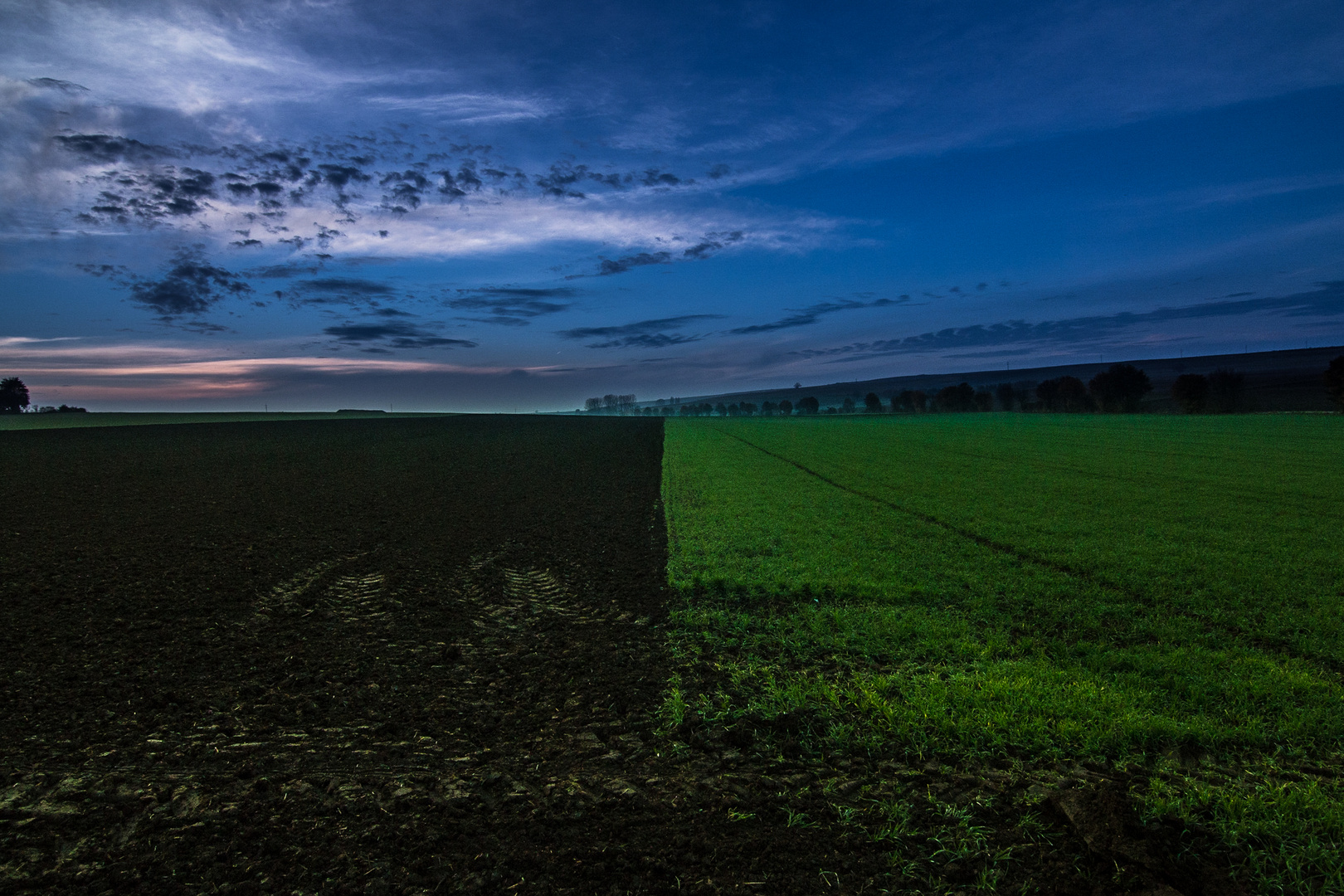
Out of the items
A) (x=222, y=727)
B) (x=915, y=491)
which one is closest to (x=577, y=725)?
(x=222, y=727)

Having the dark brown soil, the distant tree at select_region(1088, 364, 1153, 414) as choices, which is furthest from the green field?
the distant tree at select_region(1088, 364, 1153, 414)

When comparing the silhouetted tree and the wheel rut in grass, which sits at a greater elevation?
the silhouetted tree

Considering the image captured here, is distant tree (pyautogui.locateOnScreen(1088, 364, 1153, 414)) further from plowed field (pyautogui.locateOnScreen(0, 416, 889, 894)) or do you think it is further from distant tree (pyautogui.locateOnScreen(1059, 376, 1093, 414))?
plowed field (pyautogui.locateOnScreen(0, 416, 889, 894))

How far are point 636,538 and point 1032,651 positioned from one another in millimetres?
9011

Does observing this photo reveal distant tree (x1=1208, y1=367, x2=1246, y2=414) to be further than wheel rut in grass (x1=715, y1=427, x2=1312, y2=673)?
Yes

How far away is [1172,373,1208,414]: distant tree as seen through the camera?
97.3 meters

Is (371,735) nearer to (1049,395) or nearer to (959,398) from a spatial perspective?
(1049,395)

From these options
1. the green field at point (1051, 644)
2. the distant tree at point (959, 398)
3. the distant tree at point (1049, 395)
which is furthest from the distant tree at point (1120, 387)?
the green field at point (1051, 644)

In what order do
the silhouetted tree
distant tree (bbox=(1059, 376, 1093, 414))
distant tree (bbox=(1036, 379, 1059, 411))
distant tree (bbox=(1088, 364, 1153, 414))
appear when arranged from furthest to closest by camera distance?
distant tree (bbox=(1036, 379, 1059, 411)) < the silhouetted tree < distant tree (bbox=(1059, 376, 1093, 414)) < distant tree (bbox=(1088, 364, 1153, 414))

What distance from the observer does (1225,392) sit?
3880 inches

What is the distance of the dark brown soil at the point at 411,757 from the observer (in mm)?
4117

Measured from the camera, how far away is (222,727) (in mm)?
6039

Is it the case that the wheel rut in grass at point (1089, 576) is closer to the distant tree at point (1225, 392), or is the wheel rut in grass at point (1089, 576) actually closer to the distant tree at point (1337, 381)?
the distant tree at point (1337, 381)

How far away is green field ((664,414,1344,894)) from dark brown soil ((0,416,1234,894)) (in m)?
0.45
